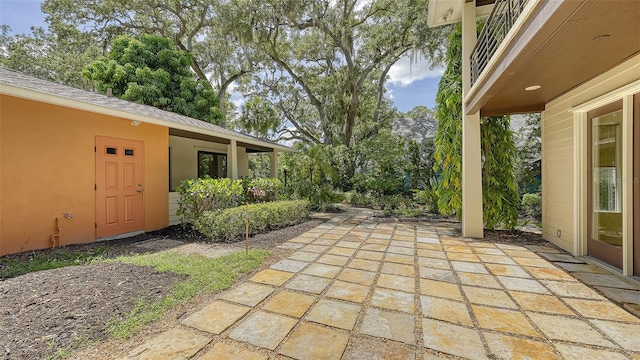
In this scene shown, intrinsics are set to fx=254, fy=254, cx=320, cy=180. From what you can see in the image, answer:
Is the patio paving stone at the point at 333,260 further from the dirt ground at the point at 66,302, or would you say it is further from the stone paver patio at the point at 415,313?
the dirt ground at the point at 66,302

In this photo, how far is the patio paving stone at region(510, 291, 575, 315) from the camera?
250 centimetres

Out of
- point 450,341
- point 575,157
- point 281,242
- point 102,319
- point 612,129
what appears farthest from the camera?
point 281,242

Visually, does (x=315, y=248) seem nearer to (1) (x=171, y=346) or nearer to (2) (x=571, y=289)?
(1) (x=171, y=346)

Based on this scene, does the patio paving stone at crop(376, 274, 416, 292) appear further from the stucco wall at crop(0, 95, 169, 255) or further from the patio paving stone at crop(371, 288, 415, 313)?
the stucco wall at crop(0, 95, 169, 255)

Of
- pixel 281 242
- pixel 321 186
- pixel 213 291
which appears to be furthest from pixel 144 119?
pixel 321 186

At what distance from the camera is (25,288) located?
9.18 ft

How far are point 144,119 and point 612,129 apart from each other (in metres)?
7.88

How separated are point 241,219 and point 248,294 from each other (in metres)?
2.75

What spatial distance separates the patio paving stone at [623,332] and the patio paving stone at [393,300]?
1.54 metres

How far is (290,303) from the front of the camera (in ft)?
8.65

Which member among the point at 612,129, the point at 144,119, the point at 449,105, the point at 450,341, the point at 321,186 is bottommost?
the point at 450,341

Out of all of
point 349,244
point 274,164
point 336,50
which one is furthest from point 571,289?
point 336,50

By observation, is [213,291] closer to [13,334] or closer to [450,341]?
[13,334]

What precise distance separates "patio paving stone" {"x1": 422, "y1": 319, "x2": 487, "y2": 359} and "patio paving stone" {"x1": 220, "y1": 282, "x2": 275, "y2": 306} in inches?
64.9
